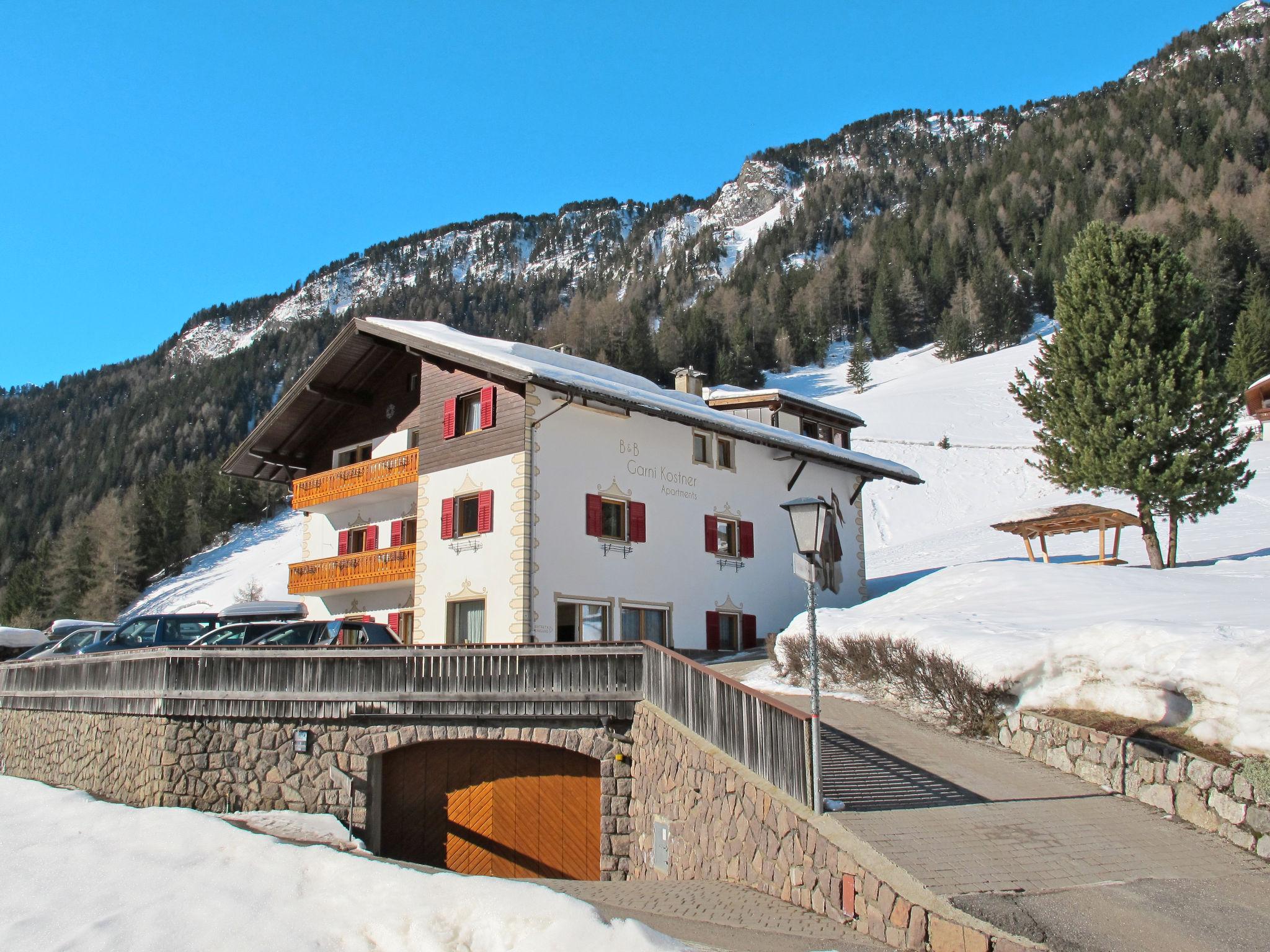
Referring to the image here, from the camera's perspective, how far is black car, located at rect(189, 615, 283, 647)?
20.8 m

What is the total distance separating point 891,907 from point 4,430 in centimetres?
22219

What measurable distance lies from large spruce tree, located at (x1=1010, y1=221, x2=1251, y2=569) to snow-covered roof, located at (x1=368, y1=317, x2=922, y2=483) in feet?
21.3

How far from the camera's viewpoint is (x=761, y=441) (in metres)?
28.4

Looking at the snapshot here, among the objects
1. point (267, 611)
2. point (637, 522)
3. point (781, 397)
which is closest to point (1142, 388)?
point (781, 397)

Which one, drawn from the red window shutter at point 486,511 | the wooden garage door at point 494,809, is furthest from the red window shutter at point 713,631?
the wooden garage door at point 494,809

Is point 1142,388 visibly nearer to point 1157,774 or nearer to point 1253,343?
point 1157,774

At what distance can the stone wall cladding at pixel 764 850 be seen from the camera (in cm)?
756

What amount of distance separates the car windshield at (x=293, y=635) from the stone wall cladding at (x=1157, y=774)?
45.8ft

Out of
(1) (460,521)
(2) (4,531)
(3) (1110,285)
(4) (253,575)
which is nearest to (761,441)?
(1) (460,521)

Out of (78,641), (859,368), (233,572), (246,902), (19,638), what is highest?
(859,368)

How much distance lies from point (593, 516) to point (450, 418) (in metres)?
4.87

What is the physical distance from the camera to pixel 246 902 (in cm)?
1173

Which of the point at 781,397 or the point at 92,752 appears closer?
the point at 92,752

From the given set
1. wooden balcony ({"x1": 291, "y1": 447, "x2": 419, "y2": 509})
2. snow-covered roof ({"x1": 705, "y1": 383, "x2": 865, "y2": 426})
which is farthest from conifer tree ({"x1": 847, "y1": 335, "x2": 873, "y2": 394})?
wooden balcony ({"x1": 291, "y1": 447, "x2": 419, "y2": 509})
